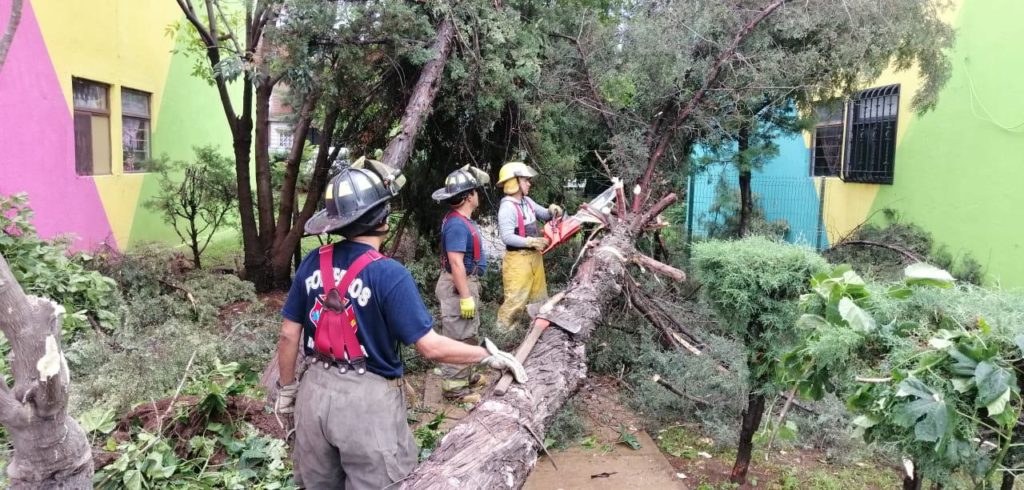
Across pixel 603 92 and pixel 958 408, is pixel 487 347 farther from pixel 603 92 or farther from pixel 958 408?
pixel 603 92

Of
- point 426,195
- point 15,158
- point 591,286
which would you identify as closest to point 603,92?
point 426,195

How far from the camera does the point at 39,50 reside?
805 centimetres

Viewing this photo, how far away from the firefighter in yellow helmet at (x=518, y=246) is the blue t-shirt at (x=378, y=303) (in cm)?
316

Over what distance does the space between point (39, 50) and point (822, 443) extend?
30.8ft

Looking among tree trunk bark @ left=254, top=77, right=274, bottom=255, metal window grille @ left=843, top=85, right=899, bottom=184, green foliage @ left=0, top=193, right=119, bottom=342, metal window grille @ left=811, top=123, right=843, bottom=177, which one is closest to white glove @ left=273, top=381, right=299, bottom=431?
green foliage @ left=0, top=193, right=119, bottom=342

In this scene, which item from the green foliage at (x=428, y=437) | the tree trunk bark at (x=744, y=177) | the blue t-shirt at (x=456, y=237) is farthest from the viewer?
the tree trunk bark at (x=744, y=177)

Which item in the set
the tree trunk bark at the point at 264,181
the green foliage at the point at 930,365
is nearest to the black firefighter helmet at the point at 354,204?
the green foliage at the point at 930,365

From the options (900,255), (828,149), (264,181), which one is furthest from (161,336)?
(828,149)

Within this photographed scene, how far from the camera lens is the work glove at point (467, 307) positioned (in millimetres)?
5395

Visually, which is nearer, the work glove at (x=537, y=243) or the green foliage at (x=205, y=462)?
the green foliage at (x=205, y=462)

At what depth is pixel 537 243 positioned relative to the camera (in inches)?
230

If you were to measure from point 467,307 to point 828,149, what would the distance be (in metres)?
9.14

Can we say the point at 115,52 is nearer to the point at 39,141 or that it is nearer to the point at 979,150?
the point at 39,141

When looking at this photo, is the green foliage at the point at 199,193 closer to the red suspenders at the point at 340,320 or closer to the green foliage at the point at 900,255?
the red suspenders at the point at 340,320
